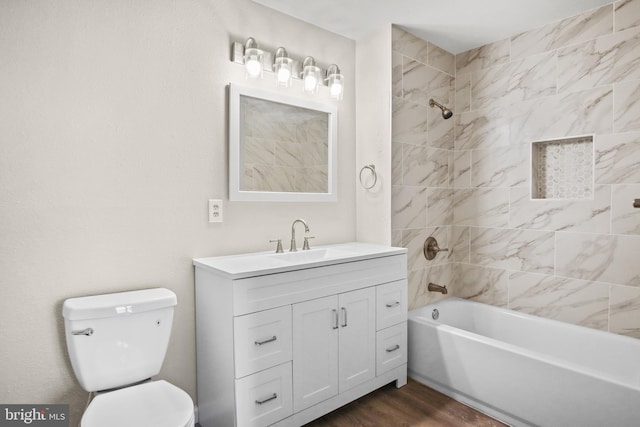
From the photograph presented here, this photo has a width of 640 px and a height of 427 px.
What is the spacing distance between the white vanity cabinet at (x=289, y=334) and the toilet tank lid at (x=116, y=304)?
235 mm

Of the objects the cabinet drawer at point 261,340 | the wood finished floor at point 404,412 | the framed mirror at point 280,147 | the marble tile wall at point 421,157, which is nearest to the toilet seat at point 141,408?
the cabinet drawer at point 261,340

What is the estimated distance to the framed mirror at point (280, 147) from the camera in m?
2.13

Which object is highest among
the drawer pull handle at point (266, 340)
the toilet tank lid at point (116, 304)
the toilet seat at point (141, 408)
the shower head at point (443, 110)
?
the shower head at point (443, 110)

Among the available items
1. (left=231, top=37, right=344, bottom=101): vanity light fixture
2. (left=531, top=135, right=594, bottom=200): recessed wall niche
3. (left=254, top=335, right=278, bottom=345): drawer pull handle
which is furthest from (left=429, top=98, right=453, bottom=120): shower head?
(left=254, top=335, right=278, bottom=345): drawer pull handle

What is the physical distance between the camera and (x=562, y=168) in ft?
8.43

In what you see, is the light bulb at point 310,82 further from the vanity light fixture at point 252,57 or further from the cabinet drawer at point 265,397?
the cabinet drawer at point 265,397

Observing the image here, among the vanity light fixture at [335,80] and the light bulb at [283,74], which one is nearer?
the light bulb at [283,74]

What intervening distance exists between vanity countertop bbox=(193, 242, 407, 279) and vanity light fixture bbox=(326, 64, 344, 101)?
105cm

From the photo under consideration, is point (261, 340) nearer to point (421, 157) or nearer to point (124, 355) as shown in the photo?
point (124, 355)

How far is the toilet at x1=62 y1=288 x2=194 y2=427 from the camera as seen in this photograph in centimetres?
138

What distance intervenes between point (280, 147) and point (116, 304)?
1268 mm

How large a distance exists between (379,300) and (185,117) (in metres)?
1.52

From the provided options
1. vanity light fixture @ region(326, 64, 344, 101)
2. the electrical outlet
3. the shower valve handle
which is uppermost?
vanity light fixture @ region(326, 64, 344, 101)

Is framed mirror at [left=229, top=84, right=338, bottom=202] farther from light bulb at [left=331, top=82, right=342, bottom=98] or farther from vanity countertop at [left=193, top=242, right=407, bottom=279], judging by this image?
vanity countertop at [left=193, top=242, right=407, bottom=279]
